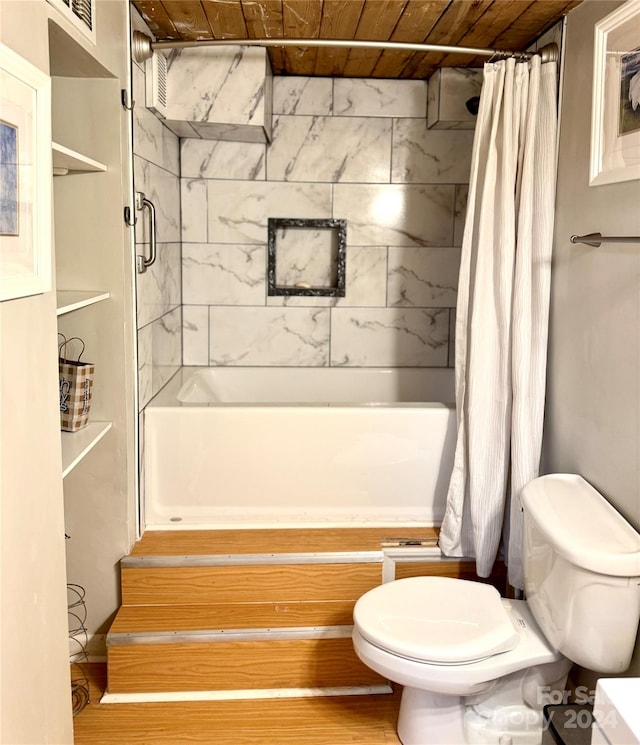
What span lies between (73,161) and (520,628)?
1.94 m

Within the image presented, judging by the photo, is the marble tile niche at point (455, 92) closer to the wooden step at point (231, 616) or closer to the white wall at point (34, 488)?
the white wall at point (34, 488)

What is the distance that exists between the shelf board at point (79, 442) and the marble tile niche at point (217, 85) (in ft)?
4.41

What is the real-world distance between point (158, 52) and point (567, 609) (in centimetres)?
242

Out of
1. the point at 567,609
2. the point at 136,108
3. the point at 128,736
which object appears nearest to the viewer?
the point at 567,609

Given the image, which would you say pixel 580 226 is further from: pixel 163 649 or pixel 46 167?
pixel 163 649

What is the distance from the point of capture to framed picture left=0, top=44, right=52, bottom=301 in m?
1.43

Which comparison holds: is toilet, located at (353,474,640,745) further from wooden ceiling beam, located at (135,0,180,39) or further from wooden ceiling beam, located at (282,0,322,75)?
wooden ceiling beam, located at (135,0,180,39)

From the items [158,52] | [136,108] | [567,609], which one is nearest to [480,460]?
[567,609]

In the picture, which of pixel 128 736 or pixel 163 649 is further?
pixel 163 649

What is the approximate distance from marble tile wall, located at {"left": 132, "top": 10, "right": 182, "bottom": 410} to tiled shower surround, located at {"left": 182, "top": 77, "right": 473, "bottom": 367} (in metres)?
0.16

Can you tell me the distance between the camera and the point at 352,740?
7.57 feet

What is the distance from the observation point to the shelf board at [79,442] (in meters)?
2.08

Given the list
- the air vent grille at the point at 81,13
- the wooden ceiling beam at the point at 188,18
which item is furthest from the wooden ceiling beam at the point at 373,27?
the air vent grille at the point at 81,13

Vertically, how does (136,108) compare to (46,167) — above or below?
above
